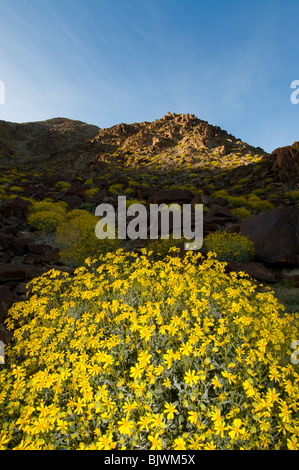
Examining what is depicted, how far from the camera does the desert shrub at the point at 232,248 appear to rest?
7902 mm

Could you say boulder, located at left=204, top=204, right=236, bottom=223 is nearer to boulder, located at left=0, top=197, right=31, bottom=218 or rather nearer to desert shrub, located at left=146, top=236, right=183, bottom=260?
desert shrub, located at left=146, top=236, right=183, bottom=260

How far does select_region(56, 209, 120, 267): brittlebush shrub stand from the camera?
8.34 m

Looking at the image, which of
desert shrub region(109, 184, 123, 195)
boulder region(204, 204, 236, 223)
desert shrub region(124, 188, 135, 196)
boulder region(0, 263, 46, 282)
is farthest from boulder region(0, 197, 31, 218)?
boulder region(204, 204, 236, 223)

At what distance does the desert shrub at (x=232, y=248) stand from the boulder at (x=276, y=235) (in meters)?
0.39

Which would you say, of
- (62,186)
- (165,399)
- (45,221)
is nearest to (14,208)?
(45,221)

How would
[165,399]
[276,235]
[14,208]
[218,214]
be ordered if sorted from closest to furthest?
1. [165,399]
2. [276,235]
3. [218,214]
4. [14,208]

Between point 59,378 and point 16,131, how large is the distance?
74.4 meters

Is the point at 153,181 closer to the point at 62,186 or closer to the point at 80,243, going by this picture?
the point at 62,186

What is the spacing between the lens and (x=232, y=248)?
8.03m

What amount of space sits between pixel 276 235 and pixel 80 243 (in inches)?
286

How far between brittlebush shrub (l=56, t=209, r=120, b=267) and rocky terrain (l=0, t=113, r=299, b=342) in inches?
18.7

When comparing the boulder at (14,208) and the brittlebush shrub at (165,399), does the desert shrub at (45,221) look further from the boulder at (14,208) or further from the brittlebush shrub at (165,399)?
the brittlebush shrub at (165,399)

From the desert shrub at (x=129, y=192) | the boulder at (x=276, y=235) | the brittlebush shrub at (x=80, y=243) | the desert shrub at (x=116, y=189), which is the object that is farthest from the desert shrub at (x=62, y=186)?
the boulder at (x=276, y=235)
